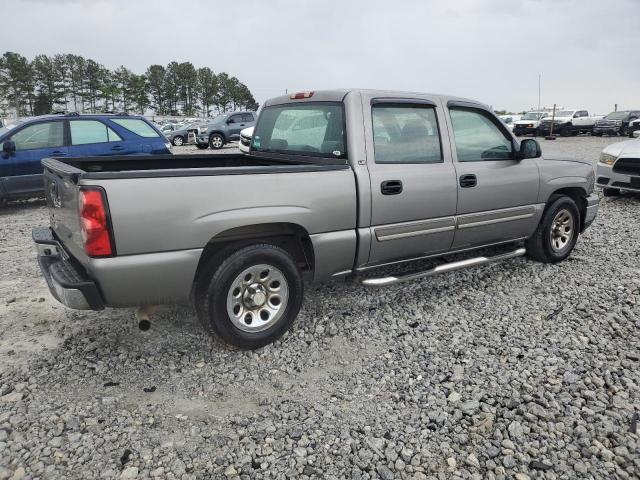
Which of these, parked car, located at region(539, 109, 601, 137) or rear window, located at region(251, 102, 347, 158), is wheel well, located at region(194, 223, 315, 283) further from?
parked car, located at region(539, 109, 601, 137)

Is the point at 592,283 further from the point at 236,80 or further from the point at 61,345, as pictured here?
the point at 236,80

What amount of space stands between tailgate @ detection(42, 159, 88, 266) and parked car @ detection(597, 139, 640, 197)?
8.88 m

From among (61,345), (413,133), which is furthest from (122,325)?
(413,133)

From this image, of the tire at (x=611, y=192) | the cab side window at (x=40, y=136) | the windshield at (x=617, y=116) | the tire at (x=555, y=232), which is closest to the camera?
the tire at (x=555, y=232)

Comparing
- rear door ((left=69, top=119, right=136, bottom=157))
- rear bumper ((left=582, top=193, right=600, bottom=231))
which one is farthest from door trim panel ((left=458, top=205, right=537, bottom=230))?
rear door ((left=69, top=119, right=136, bottom=157))

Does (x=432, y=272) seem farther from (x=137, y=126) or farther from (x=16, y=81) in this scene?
(x=16, y=81)

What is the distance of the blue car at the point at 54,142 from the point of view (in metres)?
7.89

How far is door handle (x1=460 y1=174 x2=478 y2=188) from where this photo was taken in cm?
415

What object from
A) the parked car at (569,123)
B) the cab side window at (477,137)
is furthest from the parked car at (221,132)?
the parked car at (569,123)

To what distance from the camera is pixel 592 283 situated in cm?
475

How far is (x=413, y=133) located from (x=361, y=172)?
0.75m

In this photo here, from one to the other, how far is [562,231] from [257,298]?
3.74 meters

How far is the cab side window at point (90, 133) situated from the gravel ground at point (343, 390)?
15.2 ft

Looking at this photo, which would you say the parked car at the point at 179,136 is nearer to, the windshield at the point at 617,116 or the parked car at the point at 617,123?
the parked car at the point at 617,123
